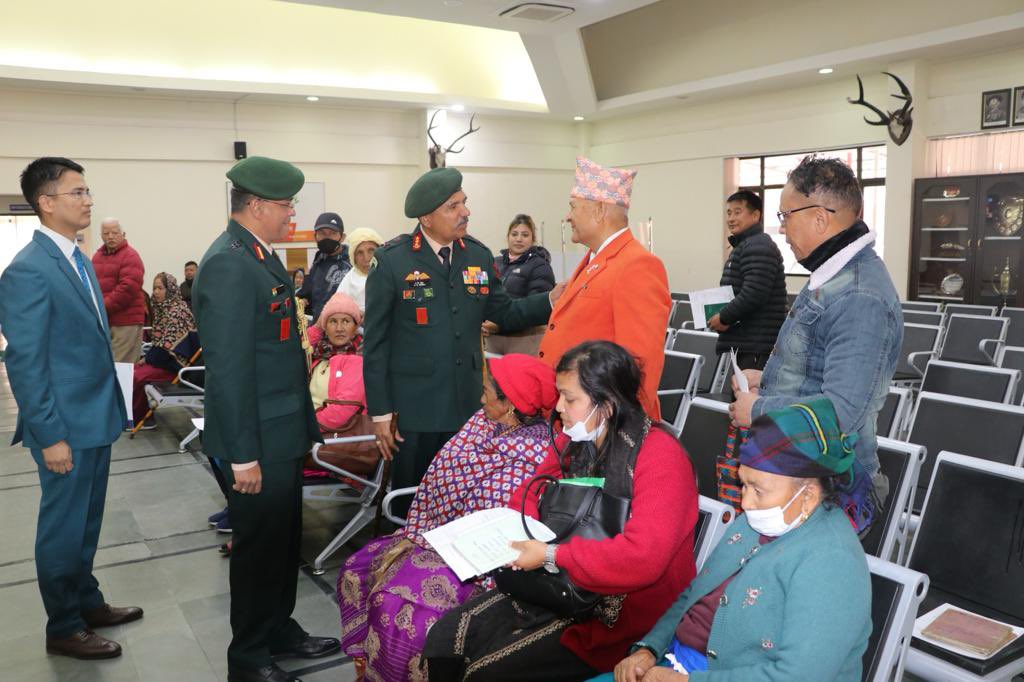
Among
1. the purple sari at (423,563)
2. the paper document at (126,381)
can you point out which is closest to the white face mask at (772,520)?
the purple sari at (423,563)

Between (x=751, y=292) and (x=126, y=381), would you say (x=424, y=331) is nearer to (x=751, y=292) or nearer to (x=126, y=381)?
(x=126, y=381)

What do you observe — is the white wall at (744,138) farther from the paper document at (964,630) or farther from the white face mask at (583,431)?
the white face mask at (583,431)

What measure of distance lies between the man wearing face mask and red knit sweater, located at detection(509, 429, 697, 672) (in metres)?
3.92

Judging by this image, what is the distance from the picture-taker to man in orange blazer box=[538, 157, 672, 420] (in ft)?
7.26

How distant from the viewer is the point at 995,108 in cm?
802

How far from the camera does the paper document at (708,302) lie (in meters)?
3.86

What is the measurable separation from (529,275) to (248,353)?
334cm

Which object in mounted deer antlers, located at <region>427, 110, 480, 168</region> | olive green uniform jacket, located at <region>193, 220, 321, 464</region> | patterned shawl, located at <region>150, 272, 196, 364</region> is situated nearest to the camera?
olive green uniform jacket, located at <region>193, 220, 321, 464</region>

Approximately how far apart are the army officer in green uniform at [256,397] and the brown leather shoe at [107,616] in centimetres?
79

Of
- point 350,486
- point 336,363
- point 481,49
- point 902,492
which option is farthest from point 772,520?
point 481,49

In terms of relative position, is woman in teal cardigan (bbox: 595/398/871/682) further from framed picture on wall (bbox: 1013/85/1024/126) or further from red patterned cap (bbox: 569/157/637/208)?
framed picture on wall (bbox: 1013/85/1024/126)

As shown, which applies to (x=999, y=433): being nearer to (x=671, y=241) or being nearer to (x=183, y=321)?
(x=183, y=321)

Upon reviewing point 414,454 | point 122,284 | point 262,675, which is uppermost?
point 122,284

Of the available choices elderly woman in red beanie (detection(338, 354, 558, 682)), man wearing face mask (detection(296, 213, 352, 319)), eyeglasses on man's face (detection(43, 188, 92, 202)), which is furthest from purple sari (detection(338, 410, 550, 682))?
man wearing face mask (detection(296, 213, 352, 319))
